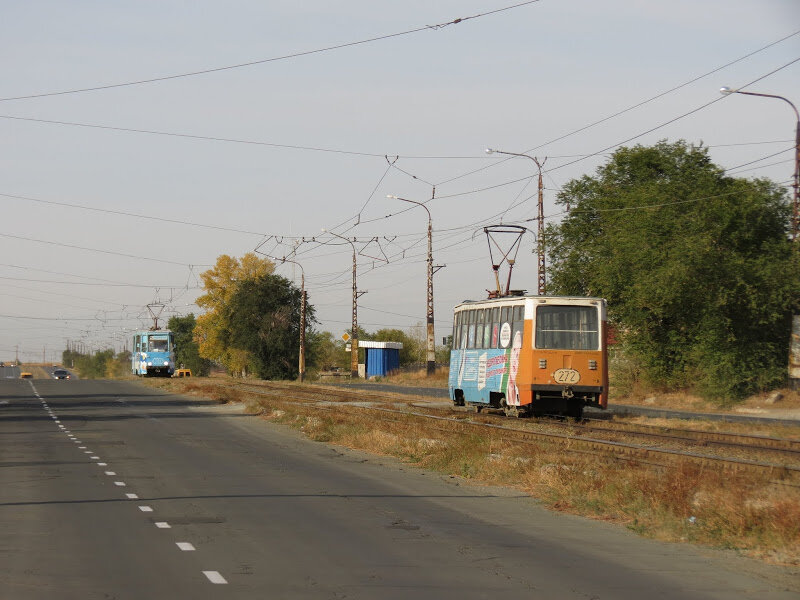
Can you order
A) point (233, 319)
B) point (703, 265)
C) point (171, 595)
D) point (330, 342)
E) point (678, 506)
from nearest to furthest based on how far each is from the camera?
point (171, 595), point (678, 506), point (703, 265), point (233, 319), point (330, 342)

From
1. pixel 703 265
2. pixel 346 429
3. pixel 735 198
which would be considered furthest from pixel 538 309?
pixel 735 198

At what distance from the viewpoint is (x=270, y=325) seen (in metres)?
89.6

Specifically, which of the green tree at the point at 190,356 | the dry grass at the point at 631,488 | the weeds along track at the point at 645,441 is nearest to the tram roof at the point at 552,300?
the weeds along track at the point at 645,441

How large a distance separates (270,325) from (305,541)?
7872cm

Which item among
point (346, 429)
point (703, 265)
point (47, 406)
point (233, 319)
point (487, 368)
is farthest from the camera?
point (233, 319)

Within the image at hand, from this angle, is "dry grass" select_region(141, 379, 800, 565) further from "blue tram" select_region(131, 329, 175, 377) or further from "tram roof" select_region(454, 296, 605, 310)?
"blue tram" select_region(131, 329, 175, 377)

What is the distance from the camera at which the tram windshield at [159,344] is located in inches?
3250

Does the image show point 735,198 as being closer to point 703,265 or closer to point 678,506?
point 703,265

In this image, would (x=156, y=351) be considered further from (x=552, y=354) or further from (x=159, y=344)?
(x=552, y=354)

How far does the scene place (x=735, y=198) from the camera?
42250mm

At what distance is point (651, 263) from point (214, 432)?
778 inches

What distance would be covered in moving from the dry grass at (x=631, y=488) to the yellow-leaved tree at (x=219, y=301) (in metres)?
84.4

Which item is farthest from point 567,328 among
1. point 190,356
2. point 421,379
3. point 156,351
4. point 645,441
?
point 190,356

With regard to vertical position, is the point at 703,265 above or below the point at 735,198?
below
